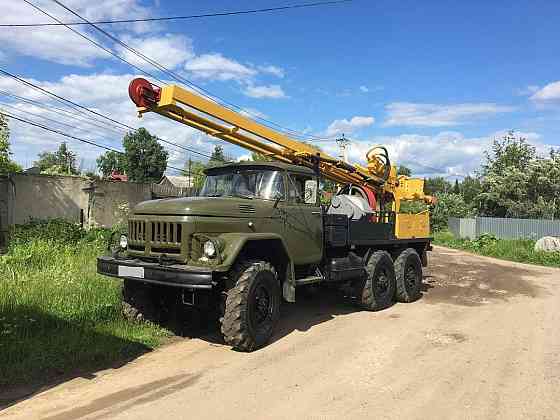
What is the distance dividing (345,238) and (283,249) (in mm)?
1896

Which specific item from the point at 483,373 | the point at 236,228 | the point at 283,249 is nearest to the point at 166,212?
the point at 236,228

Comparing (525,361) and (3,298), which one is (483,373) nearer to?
(525,361)

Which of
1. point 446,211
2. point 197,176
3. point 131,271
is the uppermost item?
point 197,176

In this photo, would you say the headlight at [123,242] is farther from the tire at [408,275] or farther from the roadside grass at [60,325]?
the tire at [408,275]

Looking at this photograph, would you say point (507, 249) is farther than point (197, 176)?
Yes

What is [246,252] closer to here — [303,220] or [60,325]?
[303,220]

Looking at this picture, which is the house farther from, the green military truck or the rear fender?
the rear fender

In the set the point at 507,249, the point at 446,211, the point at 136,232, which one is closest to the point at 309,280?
the point at 136,232

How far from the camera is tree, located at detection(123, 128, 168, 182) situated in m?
60.5

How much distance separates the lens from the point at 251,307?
6.09m

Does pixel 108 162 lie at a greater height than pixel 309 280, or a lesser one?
greater

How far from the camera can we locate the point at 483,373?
17.7 ft

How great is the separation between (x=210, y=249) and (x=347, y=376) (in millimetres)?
2029

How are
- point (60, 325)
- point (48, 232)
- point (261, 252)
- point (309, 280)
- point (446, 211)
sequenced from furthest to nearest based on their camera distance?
1. point (446, 211)
2. point (48, 232)
3. point (309, 280)
4. point (261, 252)
5. point (60, 325)
